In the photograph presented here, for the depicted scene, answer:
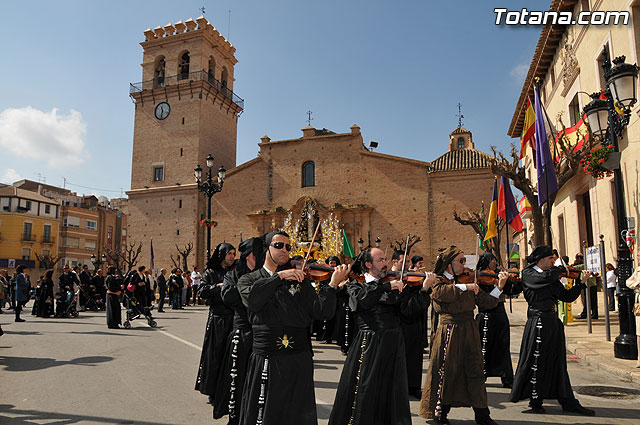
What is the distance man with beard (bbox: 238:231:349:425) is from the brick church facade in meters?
31.6

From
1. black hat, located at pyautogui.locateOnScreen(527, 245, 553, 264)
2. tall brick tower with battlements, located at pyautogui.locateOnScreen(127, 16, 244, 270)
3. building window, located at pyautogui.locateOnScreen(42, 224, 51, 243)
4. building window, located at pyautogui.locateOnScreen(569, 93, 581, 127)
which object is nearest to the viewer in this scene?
black hat, located at pyautogui.locateOnScreen(527, 245, 553, 264)

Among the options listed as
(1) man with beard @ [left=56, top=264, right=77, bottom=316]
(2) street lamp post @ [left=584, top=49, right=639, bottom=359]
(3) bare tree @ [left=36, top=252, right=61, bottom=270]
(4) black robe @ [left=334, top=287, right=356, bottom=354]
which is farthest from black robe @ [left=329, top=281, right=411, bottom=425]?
(3) bare tree @ [left=36, top=252, right=61, bottom=270]

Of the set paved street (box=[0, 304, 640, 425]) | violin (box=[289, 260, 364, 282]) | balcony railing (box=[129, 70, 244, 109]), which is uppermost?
balcony railing (box=[129, 70, 244, 109])

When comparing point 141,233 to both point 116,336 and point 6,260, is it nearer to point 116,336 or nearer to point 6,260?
point 6,260

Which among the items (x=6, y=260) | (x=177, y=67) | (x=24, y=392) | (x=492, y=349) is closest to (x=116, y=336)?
(x=24, y=392)

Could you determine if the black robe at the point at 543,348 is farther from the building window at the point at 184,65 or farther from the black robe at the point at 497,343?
the building window at the point at 184,65

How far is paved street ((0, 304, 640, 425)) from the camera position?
5391 millimetres

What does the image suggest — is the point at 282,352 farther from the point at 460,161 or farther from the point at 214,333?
the point at 460,161

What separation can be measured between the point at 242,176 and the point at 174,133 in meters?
7.00

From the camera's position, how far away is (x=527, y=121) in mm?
14742

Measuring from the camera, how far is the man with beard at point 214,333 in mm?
5871

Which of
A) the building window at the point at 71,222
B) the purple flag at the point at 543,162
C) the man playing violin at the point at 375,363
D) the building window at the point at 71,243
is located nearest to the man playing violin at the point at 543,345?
the man playing violin at the point at 375,363

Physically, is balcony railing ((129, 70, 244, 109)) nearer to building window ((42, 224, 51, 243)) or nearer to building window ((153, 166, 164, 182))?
building window ((153, 166, 164, 182))

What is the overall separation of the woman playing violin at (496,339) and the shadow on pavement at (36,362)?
22.0 feet
